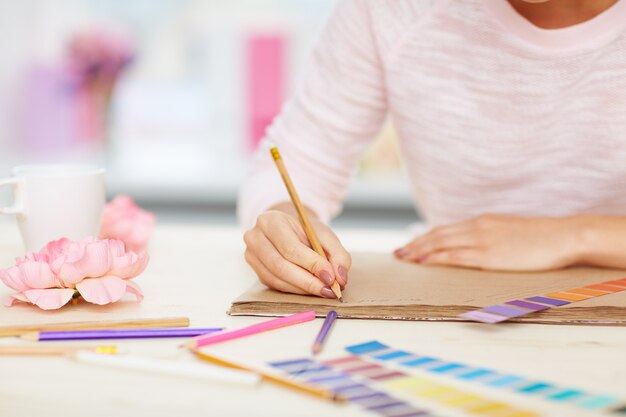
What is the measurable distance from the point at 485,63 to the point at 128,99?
176 cm

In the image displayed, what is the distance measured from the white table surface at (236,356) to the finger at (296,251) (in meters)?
0.06

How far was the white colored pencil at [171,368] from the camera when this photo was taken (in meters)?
0.49

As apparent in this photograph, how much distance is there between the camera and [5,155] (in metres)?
2.60

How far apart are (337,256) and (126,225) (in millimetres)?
340

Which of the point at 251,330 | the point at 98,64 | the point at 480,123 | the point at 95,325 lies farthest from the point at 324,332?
the point at 98,64

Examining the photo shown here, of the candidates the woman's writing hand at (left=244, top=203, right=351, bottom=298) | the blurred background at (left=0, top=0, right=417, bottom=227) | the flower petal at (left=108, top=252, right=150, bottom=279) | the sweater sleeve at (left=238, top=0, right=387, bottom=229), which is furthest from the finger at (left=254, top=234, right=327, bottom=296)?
the blurred background at (left=0, top=0, right=417, bottom=227)

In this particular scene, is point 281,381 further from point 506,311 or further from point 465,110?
point 465,110

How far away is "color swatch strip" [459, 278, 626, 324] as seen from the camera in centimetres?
63

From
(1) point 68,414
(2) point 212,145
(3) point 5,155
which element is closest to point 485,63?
(1) point 68,414

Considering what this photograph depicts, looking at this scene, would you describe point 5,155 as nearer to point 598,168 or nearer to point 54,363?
point 598,168

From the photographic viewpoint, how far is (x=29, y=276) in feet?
2.21

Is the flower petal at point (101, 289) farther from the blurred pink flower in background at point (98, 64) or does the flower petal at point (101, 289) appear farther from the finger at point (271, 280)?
Answer: the blurred pink flower in background at point (98, 64)

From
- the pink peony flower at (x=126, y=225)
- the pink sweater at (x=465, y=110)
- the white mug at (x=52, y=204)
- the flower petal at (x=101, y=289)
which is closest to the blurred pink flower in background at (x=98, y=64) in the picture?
the pink sweater at (x=465, y=110)

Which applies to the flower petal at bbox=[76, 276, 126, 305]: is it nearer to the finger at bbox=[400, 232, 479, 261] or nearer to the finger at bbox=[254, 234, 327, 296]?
the finger at bbox=[254, 234, 327, 296]
